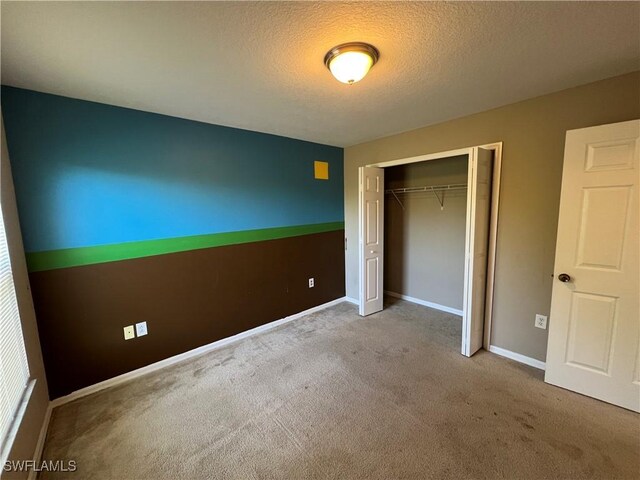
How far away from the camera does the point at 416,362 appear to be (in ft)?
8.27

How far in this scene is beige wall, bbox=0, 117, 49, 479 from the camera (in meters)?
1.58

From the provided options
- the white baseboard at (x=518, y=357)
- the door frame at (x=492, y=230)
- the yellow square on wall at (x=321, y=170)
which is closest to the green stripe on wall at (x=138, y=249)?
the yellow square on wall at (x=321, y=170)

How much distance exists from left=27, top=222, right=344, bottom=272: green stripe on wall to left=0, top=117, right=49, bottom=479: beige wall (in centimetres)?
14

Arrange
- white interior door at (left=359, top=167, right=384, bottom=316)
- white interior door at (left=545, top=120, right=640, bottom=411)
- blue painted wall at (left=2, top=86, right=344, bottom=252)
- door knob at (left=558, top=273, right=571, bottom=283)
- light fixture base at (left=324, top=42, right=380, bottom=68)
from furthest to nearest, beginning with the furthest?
white interior door at (left=359, top=167, right=384, bottom=316)
door knob at (left=558, top=273, right=571, bottom=283)
blue painted wall at (left=2, top=86, right=344, bottom=252)
white interior door at (left=545, top=120, right=640, bottom=411)
light fixture base at (left=324, top=42, right=380, bottom=68)

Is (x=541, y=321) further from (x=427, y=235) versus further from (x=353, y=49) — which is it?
(x=353, y=49)

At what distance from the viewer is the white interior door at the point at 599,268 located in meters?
1.79

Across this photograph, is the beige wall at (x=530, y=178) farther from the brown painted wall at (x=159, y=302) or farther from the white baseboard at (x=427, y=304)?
the brown painted wall at (x=159, y=302)

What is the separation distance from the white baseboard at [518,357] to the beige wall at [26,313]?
3505mm

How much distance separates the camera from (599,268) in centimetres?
191

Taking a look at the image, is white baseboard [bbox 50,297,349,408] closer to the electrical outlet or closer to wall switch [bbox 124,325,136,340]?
wall switch [bbox 124,325,136,340]

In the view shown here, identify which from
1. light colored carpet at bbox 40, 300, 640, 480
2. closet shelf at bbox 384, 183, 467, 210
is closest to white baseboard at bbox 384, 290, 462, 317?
light colored carpet at bbox 40, 300, 640, 480

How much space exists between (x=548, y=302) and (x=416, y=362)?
4.07 ft

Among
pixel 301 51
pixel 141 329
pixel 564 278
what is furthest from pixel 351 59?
pixel 141 329

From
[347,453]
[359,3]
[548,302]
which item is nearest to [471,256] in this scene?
[548,302]
